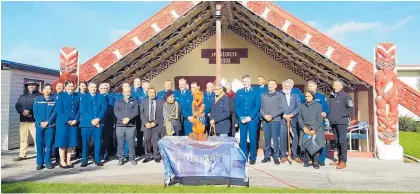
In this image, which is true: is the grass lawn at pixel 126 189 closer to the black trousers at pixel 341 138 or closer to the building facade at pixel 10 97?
the black trousers at pixel 341 138

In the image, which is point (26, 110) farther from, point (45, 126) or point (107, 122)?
point (107, 122)

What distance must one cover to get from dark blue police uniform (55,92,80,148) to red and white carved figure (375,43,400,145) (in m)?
5.42

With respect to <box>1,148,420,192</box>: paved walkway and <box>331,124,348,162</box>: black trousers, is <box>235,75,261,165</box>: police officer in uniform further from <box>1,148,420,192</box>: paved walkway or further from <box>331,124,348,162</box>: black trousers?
<box>331,124,348,162</box>: black trousers

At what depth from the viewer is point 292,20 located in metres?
6.54

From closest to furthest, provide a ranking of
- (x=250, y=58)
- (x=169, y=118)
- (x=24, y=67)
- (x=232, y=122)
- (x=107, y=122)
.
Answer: (x=169, y=118) < (x=107, y=122) < (x=232, y=122) < (x=24, y=67) < (x=250, y=58)

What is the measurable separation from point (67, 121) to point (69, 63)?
1.78 m

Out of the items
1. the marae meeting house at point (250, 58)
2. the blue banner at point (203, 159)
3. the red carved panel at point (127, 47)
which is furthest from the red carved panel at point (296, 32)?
the blue banner at point (203, 159)

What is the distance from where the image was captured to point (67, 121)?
5355 mm

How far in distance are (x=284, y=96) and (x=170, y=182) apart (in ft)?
8.37

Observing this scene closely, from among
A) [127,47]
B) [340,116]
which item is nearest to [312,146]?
[340,116]

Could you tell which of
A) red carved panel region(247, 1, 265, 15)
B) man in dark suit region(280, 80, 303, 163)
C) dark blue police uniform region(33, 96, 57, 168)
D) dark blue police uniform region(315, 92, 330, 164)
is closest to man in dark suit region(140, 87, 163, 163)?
dark blue police uniform region(33, 96, 57, 168)

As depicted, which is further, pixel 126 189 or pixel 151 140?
pixel 151 140

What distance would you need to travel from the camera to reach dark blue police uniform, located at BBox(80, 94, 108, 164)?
5.52 m

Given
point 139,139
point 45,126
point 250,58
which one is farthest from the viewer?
point 250,58
